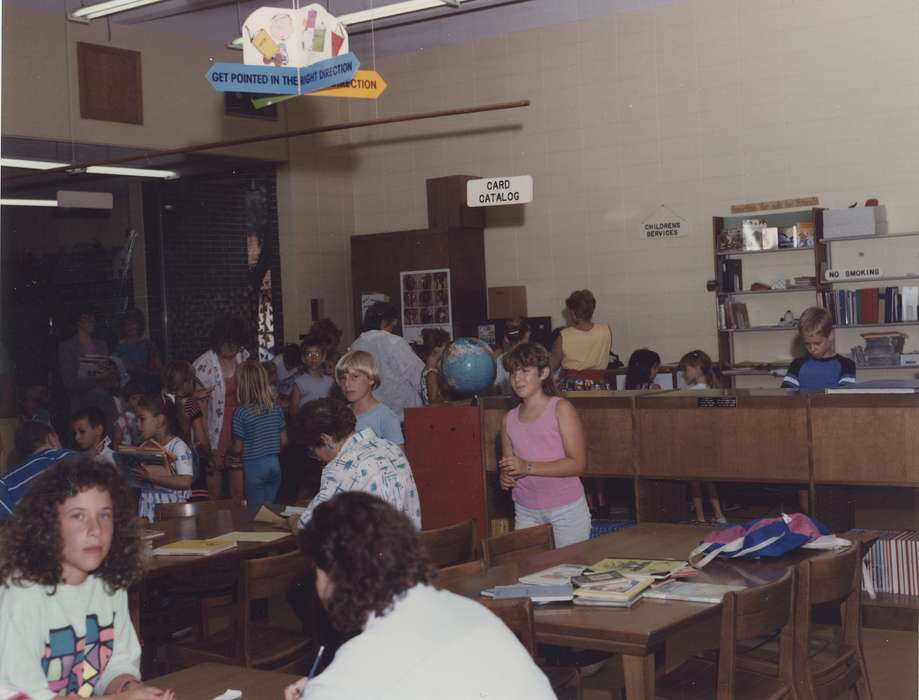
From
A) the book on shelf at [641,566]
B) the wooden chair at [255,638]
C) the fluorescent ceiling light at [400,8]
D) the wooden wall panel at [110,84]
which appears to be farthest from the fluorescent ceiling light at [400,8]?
the book on shelf at [641,566]

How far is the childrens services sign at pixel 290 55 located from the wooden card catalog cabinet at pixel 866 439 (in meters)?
3.37

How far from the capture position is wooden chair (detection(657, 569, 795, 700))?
10.5 ft

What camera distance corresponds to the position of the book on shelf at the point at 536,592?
350cm

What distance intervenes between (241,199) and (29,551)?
9.59 meters

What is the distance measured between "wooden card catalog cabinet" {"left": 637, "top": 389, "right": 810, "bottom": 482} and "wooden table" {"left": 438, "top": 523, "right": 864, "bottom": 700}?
174cm

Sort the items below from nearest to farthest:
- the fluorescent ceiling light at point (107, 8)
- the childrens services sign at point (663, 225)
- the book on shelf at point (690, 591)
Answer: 1. the book on shelf at point (690, 591)
2. the fluorescent ceiling light at point (107, 8)
3. the childrens services sign at point (663, 225)

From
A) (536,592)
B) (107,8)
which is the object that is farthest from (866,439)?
(107,8)

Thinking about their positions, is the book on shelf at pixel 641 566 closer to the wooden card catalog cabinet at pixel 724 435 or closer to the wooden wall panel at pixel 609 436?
the wooden card catalog cabinet at pixel 724 435

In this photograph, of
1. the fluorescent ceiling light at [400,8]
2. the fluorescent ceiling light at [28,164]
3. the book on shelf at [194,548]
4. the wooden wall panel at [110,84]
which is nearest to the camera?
the book on shelf at [194,548]

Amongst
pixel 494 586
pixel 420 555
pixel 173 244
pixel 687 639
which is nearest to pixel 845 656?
pixel 494 586

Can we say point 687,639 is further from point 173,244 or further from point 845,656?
point 173,244

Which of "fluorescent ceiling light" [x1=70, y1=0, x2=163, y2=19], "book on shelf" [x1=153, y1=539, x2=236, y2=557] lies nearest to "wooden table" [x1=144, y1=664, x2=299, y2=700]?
"book on shelf" [x1=153, y1=539, x2=236, y2=557]

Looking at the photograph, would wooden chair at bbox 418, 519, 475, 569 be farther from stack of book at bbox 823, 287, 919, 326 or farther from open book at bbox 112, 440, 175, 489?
stack of book at bbox 823, 287, 919, 326

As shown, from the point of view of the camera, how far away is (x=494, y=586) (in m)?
3.71
